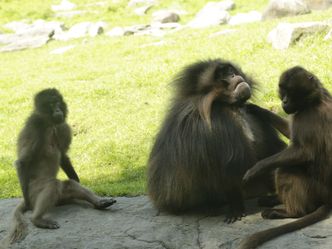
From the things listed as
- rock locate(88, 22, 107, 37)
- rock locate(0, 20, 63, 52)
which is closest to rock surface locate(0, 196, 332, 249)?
rock locate(0, 20, 63, 52)

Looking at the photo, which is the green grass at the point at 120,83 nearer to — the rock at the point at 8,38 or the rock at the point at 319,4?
the rock at the point at 8,38

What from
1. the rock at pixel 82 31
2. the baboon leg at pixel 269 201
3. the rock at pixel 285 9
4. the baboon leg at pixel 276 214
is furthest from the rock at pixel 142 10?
the baboon leg at pixel 276 214

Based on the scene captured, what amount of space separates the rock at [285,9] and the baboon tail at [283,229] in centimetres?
1380

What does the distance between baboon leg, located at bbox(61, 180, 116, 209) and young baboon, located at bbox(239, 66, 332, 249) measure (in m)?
1.52

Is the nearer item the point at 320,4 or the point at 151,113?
the point at 151,113

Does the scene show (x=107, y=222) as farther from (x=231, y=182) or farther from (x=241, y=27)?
(x=241, y=27)

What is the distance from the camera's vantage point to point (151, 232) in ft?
16.8

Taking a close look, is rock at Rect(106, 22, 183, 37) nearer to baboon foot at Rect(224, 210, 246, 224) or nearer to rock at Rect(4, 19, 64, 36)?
rock at Rect(4, 19, 64, 36)

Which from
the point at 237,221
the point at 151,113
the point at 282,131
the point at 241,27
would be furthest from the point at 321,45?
the point at 237,221

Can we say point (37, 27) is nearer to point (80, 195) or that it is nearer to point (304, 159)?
point (80, 195)

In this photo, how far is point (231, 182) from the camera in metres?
5.16

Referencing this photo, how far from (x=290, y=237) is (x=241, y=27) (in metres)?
12.8

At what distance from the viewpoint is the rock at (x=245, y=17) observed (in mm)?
19477

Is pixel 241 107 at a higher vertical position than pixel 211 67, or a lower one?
lower
